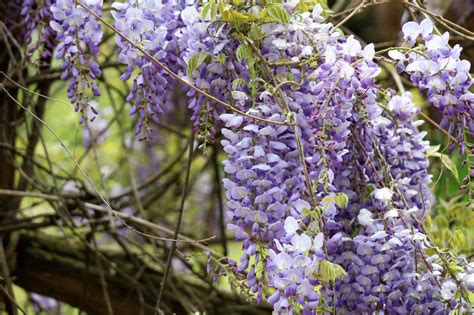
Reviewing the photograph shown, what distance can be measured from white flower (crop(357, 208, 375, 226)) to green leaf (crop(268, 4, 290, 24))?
0.93 feet

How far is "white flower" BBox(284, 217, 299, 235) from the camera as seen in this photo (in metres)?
1.08

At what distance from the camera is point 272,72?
1.23 meters

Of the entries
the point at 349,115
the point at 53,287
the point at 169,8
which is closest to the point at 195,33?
the point at 169,8

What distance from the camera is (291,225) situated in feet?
3.53

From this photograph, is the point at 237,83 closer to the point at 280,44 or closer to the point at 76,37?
the point at 280,44

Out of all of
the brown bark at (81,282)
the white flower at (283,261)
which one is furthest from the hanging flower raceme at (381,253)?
the brown bark at (81,282)

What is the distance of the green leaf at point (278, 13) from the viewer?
1203 mm

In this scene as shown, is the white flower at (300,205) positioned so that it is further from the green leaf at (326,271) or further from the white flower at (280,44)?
the white flower at (280,44)

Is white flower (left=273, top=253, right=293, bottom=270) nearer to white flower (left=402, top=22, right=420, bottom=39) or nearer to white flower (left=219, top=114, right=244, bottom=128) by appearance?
white flower (left=219, top=114, right=244, bottom=128)

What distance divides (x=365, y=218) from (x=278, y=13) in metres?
0.30

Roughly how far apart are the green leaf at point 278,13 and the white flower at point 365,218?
0.28m

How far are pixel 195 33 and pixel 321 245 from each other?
371mm

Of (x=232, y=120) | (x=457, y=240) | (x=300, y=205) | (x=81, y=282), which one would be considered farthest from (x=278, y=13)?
(x=81, y=282)

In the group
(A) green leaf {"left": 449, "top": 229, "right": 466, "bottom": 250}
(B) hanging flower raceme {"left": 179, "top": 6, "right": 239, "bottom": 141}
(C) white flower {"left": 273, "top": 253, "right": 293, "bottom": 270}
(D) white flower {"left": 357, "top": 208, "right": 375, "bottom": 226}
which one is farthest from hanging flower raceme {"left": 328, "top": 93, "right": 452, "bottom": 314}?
(A) green leaf {"left": 449, "top": 229, "right": 466, "bottom": 250}
